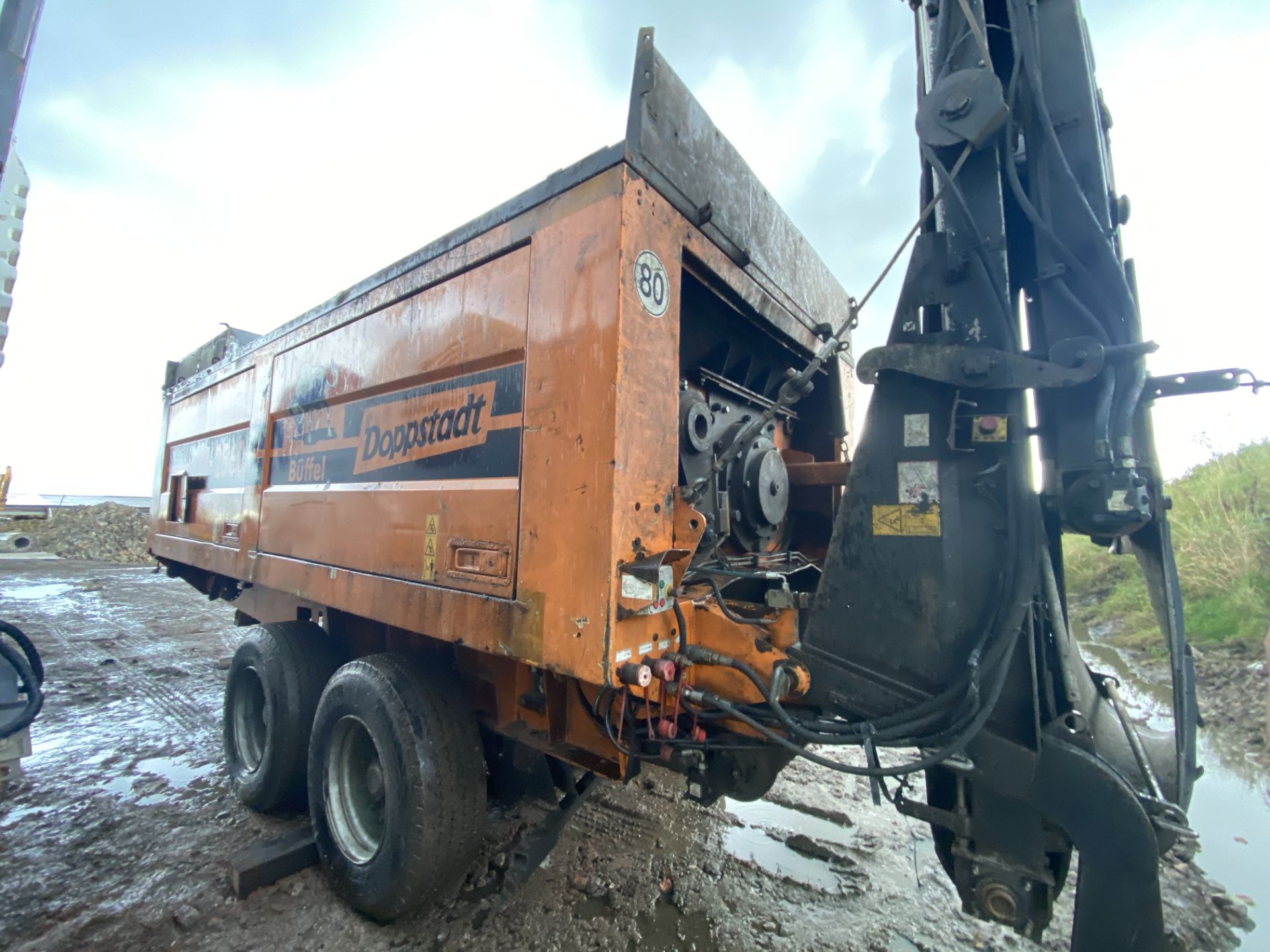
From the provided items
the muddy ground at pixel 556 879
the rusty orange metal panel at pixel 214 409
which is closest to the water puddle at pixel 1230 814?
the muddy ground at pixel 556 879

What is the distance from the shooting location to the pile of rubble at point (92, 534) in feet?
55.2

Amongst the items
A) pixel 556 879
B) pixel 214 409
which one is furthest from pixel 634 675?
pixel 214 409

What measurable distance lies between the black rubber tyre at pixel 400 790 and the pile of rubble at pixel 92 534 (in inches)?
742

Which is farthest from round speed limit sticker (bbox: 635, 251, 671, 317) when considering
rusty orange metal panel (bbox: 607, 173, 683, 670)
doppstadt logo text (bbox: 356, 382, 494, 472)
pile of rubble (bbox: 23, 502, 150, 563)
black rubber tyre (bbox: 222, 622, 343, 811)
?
pile of rubble (bbox: 23, 502, 150, 563)

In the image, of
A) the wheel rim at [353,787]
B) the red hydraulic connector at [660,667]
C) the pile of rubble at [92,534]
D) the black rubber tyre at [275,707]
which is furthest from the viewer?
the pile of rubble at [92,534]

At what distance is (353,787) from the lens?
8.57 ft

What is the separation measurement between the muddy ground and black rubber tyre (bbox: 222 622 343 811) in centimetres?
17

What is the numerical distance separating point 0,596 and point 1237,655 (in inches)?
656

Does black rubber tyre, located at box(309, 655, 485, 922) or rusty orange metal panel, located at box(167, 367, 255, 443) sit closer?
black rubber tyre, located at box(309, 655, 485, 922)

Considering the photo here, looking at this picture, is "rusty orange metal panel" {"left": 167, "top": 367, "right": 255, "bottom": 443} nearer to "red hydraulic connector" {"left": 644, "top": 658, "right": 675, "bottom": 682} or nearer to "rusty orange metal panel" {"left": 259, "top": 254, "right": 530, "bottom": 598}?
"rusty orange metal panel" {"left": 259, "top": 254, "right": 530, "bottom": 598}

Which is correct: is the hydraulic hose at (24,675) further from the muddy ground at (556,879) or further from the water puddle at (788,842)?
the water puddle at (788,842)

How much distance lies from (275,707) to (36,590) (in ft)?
39.6

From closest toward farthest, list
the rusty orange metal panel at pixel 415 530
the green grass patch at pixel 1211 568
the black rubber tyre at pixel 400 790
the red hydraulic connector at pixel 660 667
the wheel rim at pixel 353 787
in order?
the red hydraulic connector at pixel 660 667 → the rusty orange metal panel at pixel 415 530 → the black rubber tyre at pixel 400 790 → the wheel rim at pixel 353 787 → the green grass patch at pixel 1211 568

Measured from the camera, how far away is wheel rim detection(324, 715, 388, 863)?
2543mm
